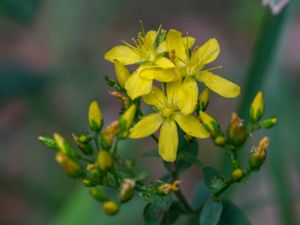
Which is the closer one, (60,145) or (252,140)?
(60,145)

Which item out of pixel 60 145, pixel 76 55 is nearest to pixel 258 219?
pixel 76 55

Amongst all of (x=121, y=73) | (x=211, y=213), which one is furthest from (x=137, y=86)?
(x=211, y=213)

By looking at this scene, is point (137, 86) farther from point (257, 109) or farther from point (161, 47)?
point (257, 109)

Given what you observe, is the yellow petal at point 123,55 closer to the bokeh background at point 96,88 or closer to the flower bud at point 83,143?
the flower bud at point 83,143

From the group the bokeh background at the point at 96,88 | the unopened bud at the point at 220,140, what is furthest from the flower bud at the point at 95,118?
the bokeh background at the point at 96,88

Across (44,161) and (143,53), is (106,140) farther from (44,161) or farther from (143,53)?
(44,161)

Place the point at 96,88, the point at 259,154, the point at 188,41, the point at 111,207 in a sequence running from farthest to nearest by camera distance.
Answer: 1. the point at 96,88
2. the point at 188,41
3. the point at 259,154
4. the point at 111,207

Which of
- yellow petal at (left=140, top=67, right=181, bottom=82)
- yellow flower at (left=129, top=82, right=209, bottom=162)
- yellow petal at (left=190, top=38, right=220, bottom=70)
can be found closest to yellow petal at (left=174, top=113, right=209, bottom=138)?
yellow flower at (left=129, top=82, right=209, bottom=162)

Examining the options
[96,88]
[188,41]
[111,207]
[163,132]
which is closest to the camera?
[111,207]
